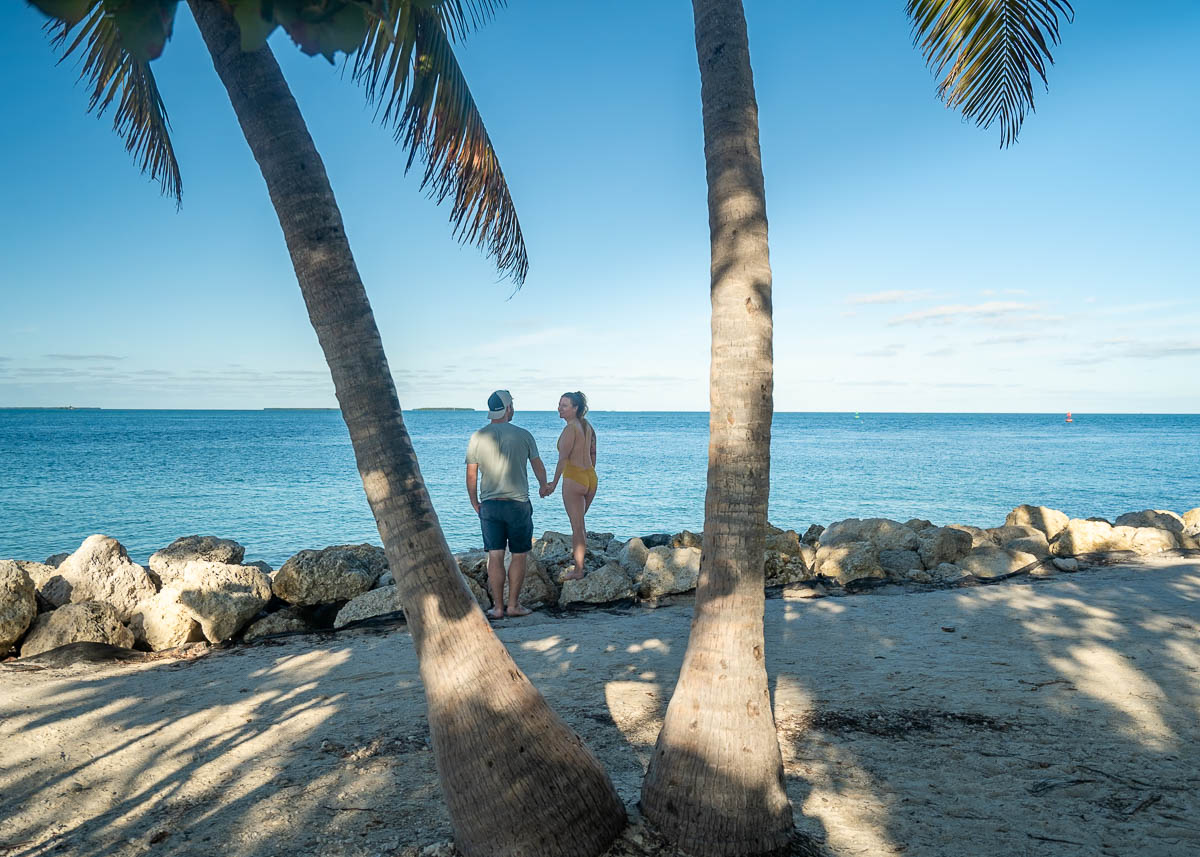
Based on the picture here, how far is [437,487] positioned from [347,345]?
26.2 metres

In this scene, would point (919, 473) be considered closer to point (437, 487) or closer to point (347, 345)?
point (437, 487)

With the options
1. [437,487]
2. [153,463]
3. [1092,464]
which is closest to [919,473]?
[1092,464]

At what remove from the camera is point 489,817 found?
2.53m

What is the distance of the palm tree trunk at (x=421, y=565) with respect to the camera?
8.36 feet

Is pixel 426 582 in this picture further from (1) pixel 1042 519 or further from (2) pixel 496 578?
(1) pixel 1042 519

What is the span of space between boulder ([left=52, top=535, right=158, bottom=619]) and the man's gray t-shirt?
11.1 ft

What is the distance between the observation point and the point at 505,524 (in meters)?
6.79

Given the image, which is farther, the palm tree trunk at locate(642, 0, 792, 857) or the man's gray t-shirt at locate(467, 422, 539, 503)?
the man's gray t-shirt at locate(467, 422, 539, 503)

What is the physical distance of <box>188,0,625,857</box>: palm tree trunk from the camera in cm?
255

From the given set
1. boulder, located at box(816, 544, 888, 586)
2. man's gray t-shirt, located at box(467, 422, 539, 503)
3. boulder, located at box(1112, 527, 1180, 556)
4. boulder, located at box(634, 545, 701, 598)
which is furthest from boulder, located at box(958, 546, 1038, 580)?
man's gray t-shirt, located at box(467, 422, 539, 503)

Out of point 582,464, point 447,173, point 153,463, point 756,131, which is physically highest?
point 447,173

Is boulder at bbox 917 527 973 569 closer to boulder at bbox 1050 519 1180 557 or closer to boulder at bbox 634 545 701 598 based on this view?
boulder at bbox 1050 519 1180 557

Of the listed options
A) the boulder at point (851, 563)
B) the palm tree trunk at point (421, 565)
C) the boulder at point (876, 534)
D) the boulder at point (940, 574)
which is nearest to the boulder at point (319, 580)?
the boulder at point (851, 563)

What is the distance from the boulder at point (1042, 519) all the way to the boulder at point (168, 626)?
431 inches
